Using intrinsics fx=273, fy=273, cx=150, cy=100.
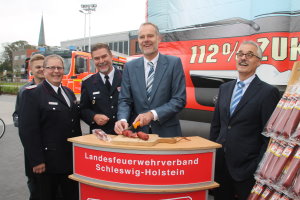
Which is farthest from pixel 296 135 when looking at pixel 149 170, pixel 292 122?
pixel 149 170

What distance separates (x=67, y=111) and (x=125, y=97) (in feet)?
2.03

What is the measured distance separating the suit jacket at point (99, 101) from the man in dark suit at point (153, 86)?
0.43 m

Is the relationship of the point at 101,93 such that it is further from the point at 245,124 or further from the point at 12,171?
the point at 12,171

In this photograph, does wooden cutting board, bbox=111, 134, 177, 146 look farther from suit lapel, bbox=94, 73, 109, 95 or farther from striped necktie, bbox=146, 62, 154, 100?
suit lapel, bbox=94, 73, 109, 95

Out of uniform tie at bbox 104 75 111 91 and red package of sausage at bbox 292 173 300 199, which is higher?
uniform tie at bbox 104 75 111 91

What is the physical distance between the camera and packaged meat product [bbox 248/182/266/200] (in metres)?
1.94

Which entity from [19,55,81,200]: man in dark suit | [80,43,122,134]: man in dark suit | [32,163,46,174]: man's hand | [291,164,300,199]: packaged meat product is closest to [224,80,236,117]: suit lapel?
[291,164,300,199]: packaged meat product

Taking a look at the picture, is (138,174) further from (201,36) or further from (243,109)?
(201,36)

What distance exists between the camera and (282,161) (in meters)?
1.76

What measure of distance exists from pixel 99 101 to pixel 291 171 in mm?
1839

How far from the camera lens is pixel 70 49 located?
11.1 m

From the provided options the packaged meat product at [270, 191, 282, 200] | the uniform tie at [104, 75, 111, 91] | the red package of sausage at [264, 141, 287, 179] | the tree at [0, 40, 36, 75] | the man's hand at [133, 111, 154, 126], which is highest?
the tree at [0, 40, 36, 75]

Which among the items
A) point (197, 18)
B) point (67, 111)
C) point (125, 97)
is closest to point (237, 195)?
point (125, 97)

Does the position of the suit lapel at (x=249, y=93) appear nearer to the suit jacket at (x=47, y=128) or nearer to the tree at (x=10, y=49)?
Result: the suit jacket at (x=47, y=128)
